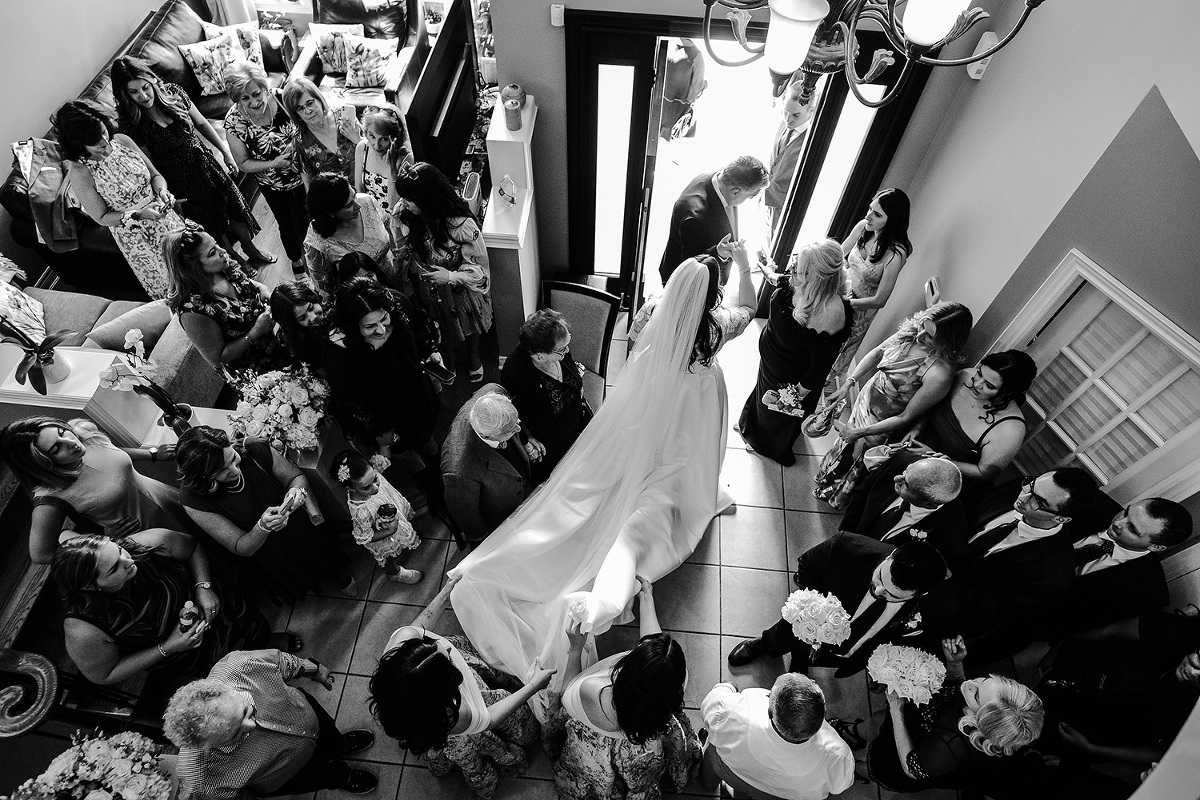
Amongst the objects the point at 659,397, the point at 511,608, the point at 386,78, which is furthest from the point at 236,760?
the point at 386,78

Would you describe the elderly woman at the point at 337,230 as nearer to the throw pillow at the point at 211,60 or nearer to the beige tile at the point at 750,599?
the beige tile at the point at 750,599

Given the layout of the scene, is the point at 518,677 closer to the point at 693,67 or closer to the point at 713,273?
the point at 713,273

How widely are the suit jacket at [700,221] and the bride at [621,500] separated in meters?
0.79

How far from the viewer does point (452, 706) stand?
7.68ft

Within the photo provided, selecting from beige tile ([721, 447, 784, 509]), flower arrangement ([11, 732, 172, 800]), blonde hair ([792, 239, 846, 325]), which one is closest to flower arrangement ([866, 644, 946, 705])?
beige tile ([721, 447, 784, 509])

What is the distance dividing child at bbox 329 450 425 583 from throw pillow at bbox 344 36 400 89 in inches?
174

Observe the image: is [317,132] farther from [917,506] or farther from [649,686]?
[917,506]

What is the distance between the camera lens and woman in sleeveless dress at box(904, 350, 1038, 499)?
10.0ft

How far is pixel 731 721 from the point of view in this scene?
2627 millimetres

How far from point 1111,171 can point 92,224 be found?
6.56m

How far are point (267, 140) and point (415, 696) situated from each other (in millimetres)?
4555

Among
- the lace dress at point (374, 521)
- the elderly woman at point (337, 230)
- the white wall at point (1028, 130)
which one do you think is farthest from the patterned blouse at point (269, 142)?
the white wall at point (1028, 130)

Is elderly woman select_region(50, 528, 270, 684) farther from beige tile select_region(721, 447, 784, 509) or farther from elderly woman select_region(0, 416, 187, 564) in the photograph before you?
beige tile select_region(721, 447, 784, 509)

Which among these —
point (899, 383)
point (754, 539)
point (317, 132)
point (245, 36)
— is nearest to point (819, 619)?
point (754, 539)
